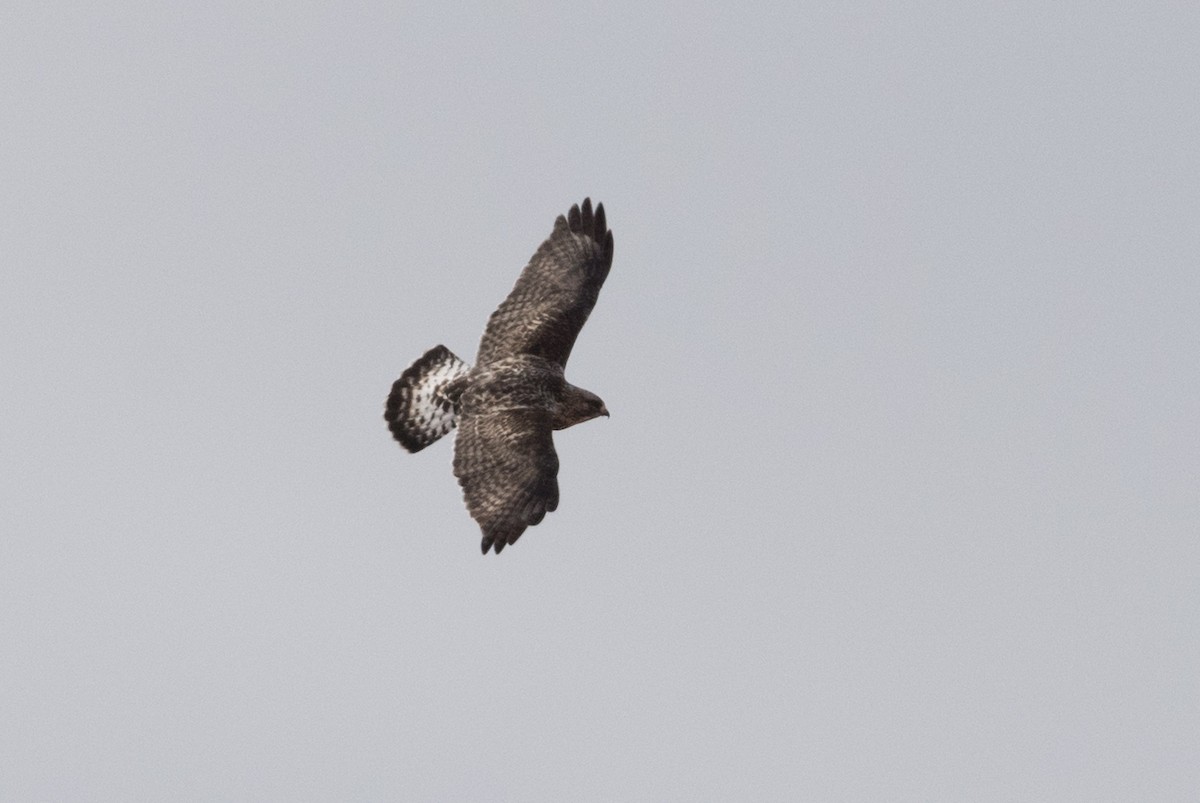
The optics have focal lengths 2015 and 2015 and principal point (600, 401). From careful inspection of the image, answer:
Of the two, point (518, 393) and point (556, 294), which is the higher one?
point (556, 294)

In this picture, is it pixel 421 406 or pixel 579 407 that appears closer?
pixel 579 407

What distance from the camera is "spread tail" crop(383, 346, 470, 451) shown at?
24.8m

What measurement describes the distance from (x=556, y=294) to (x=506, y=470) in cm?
316

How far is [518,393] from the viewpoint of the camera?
23.9m

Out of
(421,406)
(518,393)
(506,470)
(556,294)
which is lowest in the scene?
(506,470)

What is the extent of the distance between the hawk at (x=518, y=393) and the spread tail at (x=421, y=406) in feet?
0.04

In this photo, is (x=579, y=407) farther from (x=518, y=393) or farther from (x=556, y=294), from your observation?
(x=556, y=294)

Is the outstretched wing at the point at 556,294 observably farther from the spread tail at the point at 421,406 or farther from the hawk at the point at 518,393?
the spread tail at the point at 421,406

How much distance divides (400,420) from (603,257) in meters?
3.31

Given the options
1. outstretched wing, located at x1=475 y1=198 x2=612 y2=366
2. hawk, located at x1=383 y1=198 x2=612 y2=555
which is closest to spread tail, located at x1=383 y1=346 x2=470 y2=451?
hawk, located at x1=383 y1=198 x2=612 y2=555

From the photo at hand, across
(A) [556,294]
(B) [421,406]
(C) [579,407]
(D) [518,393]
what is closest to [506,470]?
(D) [518,393]

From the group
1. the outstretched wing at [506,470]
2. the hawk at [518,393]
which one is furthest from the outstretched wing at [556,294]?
the outstretched wing at [506,470]

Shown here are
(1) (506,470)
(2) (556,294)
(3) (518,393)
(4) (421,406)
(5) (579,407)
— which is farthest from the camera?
(2) (556,294)

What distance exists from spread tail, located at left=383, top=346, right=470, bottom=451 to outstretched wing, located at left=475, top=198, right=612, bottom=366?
624mm
